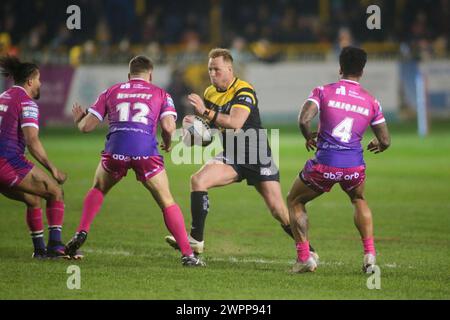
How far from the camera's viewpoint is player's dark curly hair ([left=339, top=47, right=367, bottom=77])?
9.11 metres

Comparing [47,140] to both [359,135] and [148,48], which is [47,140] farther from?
[359,135]

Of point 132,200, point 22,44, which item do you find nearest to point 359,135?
point 132,200

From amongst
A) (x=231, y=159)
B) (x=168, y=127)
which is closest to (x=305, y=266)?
(x=231, y=159)

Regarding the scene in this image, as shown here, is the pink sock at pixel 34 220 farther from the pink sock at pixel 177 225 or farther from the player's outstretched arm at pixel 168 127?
the player's outstretched arm at pixel 168 127

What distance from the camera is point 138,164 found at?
31.1ft

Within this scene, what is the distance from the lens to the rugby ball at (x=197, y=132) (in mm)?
10429

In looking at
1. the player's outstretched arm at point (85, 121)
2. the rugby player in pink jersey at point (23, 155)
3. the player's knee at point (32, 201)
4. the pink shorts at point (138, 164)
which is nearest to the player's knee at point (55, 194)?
the rugby player in pink jersey at point (23, 155)

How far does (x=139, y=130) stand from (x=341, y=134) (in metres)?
2.00

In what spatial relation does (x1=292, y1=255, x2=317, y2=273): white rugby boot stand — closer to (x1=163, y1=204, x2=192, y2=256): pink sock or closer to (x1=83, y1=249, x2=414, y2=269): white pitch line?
(x1=83, y1=249, x2=414, y2=269): white pitch line

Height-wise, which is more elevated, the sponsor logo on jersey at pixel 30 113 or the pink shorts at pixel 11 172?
the sponsor logo on jersey at pixel 30 113

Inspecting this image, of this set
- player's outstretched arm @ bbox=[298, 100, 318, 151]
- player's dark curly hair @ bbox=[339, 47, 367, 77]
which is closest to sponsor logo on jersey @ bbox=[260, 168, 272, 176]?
player's outstretched arm @ bbox=[298, 100, 318, 151]

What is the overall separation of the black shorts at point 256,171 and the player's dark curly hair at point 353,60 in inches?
64.7

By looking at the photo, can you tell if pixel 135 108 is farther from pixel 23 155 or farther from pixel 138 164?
pixel 23 155

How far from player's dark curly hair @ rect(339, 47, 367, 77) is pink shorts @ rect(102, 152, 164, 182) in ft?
6.78
